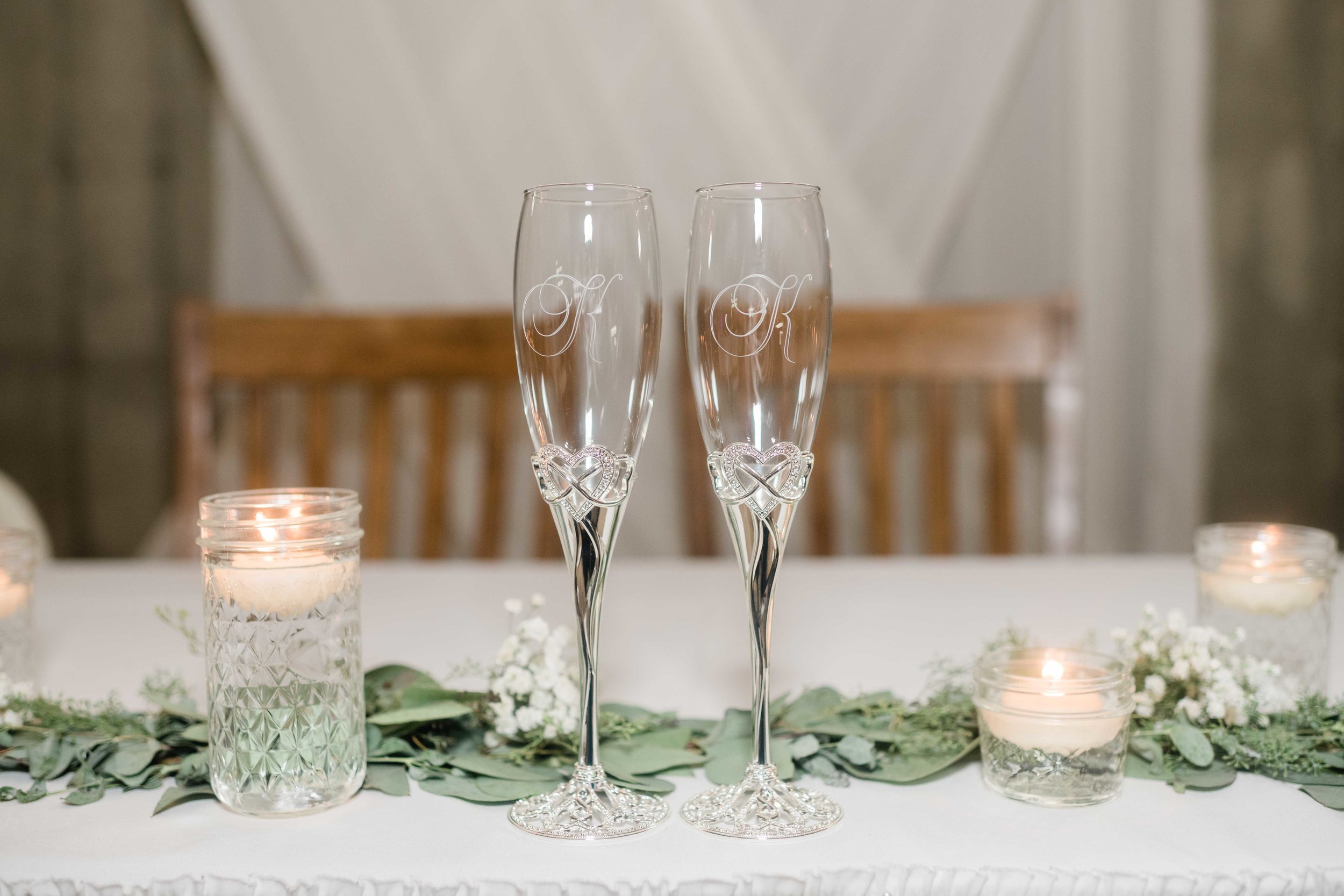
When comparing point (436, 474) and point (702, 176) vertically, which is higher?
point (702, 176)

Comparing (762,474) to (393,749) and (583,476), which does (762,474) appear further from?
(393,749)

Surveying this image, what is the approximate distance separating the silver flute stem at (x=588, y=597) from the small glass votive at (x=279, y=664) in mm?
121

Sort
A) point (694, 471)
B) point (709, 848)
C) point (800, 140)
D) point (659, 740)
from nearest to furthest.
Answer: point (709, 848), point (659, 740), point (694, 471), point (800, 140)

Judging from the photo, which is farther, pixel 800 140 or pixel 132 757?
pixel 800 140

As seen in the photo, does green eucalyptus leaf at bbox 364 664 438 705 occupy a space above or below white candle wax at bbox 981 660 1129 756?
below

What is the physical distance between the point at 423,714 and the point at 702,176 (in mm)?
1873

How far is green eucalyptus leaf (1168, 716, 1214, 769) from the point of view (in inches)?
23.1

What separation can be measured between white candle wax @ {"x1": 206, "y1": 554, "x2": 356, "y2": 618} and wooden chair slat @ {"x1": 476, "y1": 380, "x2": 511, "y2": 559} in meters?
0.92

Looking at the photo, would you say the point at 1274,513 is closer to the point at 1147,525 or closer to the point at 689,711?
the point at 1147,525

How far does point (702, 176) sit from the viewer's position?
2.33 meters

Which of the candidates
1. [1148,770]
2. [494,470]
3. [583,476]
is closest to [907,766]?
[1148,770]

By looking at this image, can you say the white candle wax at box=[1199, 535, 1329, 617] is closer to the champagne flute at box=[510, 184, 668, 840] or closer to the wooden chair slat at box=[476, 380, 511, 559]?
the champagne flute at box=[510, 184, 668, 840]

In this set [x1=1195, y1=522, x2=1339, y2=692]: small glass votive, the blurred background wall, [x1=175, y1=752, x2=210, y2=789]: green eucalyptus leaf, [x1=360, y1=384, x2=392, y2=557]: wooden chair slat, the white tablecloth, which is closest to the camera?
the white tablecloth

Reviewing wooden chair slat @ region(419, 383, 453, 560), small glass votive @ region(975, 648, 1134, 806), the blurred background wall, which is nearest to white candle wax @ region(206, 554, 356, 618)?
small glass votive @ region(975, 648, 1134, 806)
